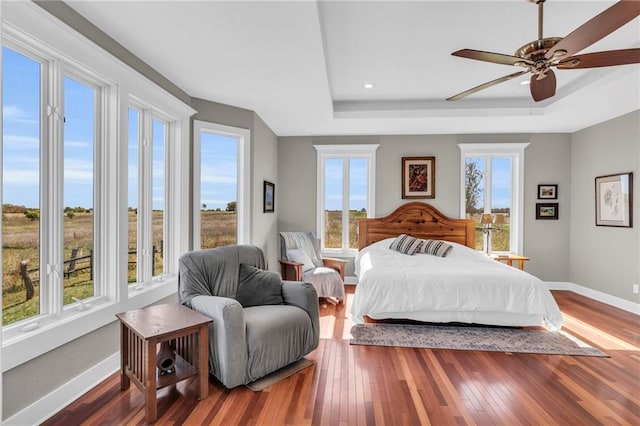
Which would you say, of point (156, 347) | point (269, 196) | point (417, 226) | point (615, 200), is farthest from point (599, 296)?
point (156, 347)

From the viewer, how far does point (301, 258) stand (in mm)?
4500

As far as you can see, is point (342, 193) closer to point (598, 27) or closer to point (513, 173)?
point (513, 173)

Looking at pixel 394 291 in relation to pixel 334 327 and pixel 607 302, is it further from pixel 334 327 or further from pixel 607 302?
pixel 607 302

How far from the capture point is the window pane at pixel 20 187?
5.90 ft

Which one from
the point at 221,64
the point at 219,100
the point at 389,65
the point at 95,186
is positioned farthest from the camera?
the point at 219,100

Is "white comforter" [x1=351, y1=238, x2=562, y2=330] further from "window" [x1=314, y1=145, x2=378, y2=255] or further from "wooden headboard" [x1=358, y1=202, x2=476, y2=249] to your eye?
"window" [x1=314, y1=145, x2=378, y2=255]

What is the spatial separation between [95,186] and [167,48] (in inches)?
47.9

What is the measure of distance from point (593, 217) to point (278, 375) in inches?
199

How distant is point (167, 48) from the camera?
250 centimetres

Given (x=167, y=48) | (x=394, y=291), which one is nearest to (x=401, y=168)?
(x=394, y=291)

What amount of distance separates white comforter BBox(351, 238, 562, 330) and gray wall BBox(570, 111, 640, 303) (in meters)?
1.78

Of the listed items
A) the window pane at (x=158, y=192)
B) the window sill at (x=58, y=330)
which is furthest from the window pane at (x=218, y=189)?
the window sill at (x=58, y=330)

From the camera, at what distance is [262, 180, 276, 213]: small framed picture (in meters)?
4.67

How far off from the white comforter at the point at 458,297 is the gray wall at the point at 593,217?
1783 millimetres
